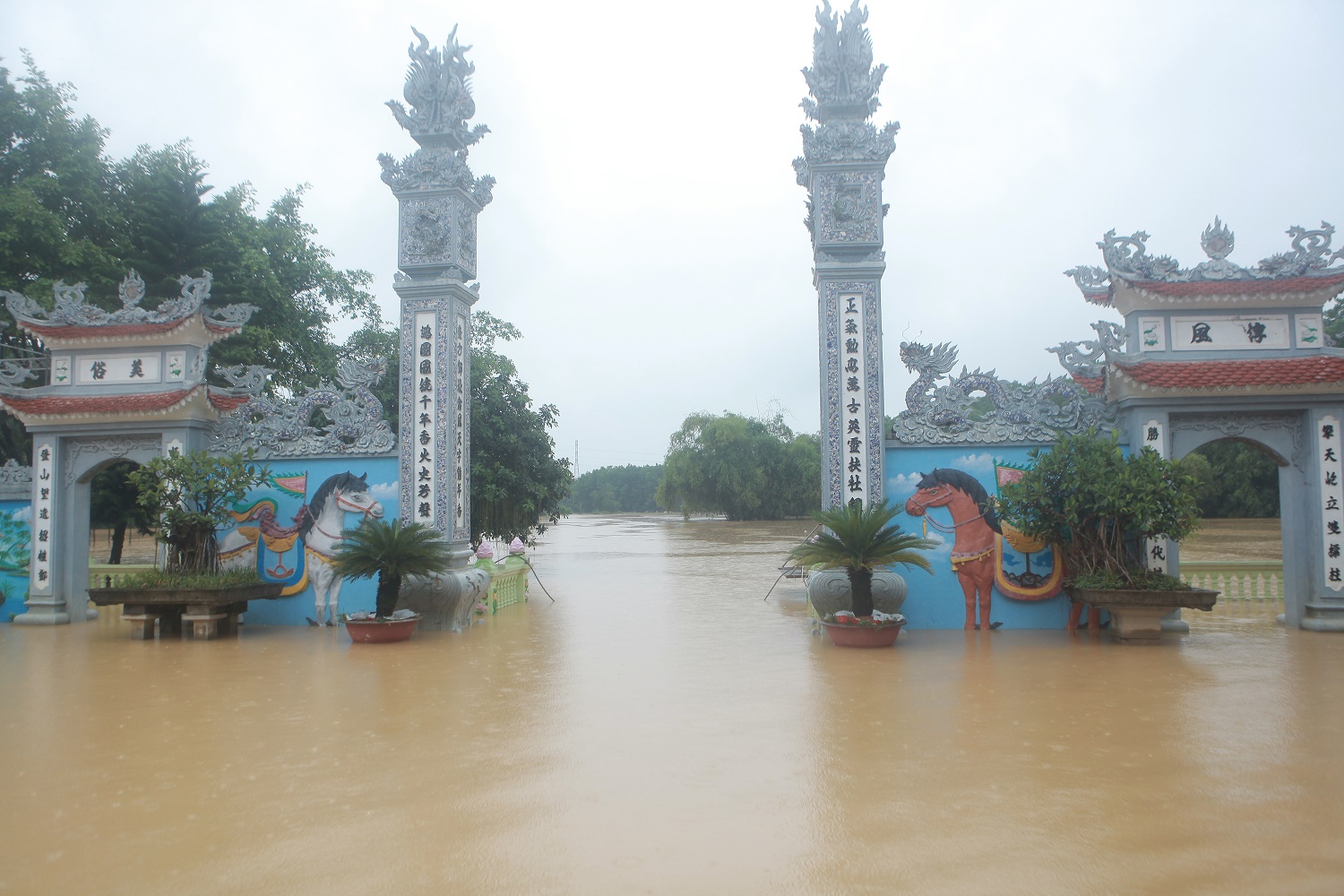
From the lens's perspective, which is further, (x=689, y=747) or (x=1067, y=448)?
(x=1067, y=448)

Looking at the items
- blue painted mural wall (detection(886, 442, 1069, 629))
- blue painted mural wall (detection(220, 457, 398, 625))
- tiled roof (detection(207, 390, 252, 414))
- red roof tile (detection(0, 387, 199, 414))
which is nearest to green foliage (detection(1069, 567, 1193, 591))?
blue painted mural wall (detection(886, 442, 1069, 629))

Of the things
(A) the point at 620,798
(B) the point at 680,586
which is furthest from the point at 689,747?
(B) the point at 680,586

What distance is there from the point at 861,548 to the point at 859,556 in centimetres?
7

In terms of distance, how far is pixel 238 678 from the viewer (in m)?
5.85

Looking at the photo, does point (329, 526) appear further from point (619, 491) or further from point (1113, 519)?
point (619, 491)

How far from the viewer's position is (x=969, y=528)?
7.60 metres

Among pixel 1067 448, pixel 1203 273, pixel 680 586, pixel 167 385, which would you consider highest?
pixel 1203 273

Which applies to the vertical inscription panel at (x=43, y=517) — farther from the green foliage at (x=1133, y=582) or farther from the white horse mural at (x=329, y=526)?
the green foliage at (x=1133, y=582)

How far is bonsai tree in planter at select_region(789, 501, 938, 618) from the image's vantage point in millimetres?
6859

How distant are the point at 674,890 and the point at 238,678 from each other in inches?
172

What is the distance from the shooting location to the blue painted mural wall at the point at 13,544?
9062 mm

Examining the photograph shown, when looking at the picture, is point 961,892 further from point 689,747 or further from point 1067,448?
point 1067,448

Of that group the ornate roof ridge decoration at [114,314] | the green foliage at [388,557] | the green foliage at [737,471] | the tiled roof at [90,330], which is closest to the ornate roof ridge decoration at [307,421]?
the ornate roof ridge decoration at [114,314]

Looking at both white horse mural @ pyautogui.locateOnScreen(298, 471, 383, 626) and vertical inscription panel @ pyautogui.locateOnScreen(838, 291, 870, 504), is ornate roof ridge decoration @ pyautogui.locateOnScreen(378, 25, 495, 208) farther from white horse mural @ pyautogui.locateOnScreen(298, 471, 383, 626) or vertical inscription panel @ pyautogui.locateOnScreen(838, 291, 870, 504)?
vertical inscription panel @ pyautogui.locateOnScreen(838, 291, 870, 504)
